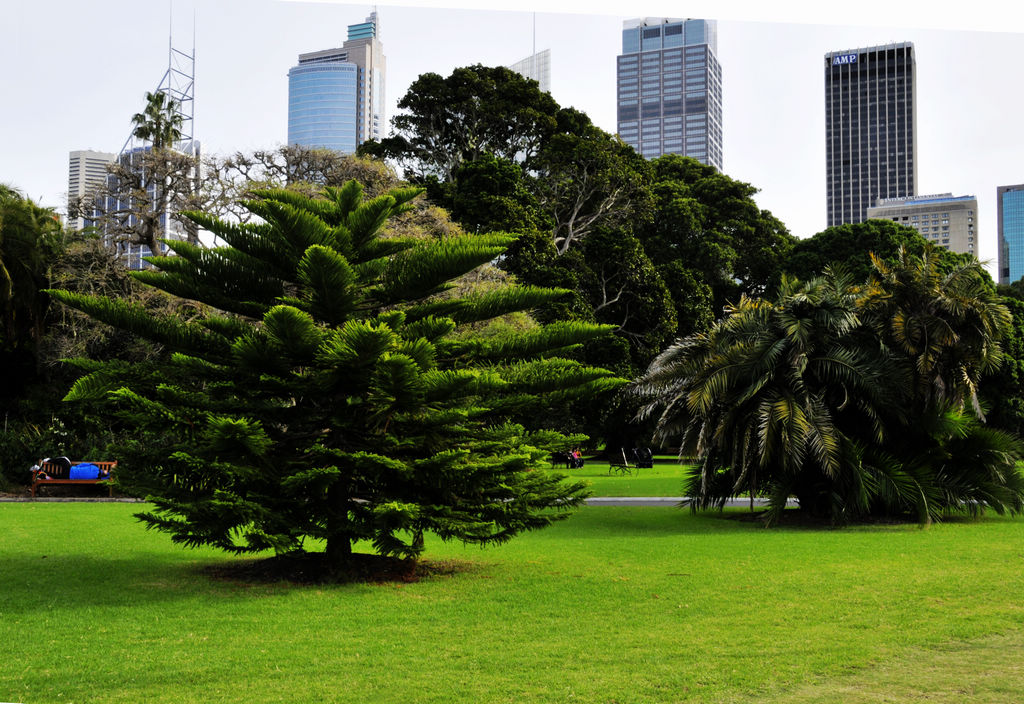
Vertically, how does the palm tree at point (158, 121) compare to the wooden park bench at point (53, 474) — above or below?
above

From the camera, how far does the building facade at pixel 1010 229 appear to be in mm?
74938

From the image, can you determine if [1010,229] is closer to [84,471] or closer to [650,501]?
[650,501]

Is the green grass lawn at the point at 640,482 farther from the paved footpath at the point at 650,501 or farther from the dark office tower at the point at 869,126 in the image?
the dark office tower at the point at 869,126

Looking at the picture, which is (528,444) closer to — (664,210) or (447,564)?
(447,564)

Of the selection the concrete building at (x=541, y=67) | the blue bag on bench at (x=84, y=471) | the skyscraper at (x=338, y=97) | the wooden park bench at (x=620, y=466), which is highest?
the concrete building at (x=541, y=67)

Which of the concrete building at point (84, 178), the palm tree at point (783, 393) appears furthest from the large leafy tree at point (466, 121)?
the palm tree at point (783, 393)

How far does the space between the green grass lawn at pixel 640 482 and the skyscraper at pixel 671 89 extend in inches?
6052

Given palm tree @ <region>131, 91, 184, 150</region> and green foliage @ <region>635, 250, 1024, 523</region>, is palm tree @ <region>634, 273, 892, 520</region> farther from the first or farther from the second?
palm tree @ <region>131, 91, 184, 150</region>

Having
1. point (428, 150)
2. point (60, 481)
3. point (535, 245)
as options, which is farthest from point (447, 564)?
point (428, 150)

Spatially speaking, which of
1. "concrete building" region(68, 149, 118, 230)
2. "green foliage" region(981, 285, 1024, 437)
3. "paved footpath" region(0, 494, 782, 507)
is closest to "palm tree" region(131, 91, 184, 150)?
"concrete building" region(68, 149, 118, 230)

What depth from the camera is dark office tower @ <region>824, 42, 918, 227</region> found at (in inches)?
6309

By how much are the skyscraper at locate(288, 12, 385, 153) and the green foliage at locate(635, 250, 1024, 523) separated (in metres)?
141

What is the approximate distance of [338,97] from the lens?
5925 inches

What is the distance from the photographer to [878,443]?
507 inches
